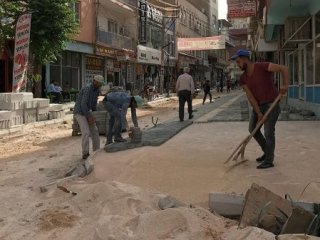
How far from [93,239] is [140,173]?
2.34m

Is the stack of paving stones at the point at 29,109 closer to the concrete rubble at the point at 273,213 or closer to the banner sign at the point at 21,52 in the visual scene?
the banner sign at the point at 21,52

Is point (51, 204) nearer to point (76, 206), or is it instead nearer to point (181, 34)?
point (76, 206)

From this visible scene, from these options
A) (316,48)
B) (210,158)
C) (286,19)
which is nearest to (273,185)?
(210,158)

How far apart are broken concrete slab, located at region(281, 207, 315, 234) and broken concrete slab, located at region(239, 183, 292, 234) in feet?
0.60

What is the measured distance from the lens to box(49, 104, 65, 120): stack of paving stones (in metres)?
17.4

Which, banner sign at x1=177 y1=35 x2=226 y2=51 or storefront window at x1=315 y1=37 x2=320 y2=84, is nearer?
storefront window at x1=315 y1=37 x2=320 y2=84

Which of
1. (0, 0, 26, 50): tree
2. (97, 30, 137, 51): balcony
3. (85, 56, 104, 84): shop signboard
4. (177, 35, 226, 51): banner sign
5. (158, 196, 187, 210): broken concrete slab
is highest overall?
(177, 35, 226, 51): banner sign

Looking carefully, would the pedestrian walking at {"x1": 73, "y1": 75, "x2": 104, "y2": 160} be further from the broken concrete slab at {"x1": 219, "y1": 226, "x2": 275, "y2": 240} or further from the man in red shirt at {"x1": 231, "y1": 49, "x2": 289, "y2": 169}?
the broken concrete slab at {"x1": 219, "y1": 226, "x2": 275, "y2": 240}

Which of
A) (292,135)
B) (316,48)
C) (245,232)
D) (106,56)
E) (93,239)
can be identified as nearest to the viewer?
(245,232)

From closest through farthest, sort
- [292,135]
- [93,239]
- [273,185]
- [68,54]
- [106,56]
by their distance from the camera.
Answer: [93,239]
[273,185]
[292,135]
[68,54]
[106,56]

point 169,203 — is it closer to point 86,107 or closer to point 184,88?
point 86,107

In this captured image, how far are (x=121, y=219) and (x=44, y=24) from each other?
15109 millimetres

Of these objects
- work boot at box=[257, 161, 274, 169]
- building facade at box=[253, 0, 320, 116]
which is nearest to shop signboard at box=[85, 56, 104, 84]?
building facade at box=[253, 0, 320, 116]

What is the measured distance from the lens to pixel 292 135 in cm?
1007
